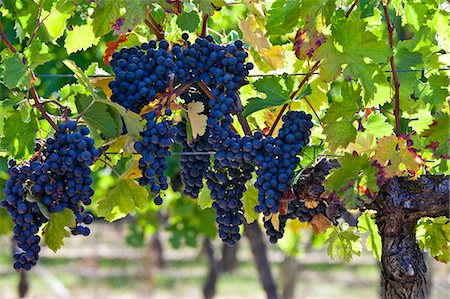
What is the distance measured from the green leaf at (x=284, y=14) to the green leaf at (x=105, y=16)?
577 mm

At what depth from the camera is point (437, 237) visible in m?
3.26

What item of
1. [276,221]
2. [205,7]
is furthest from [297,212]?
[205,7]

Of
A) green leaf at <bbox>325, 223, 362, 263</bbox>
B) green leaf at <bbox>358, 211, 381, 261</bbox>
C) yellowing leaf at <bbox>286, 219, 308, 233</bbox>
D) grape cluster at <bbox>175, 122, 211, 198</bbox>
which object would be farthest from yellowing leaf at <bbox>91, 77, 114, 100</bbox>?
yellowing leaf at <bbox>286, 219, 308, 233</bbox>

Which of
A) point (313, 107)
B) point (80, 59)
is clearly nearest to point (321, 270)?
point (80, 59)

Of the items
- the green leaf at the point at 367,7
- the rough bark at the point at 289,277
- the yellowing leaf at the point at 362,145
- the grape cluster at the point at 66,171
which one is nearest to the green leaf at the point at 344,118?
the yellowing leaf at the point at 362,145

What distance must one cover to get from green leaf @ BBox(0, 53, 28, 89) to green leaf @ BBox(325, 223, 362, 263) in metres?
1.32

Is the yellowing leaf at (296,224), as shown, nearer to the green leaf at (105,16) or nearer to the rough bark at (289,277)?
the green leaf at (105,16)

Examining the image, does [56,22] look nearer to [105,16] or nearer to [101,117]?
[105,16]

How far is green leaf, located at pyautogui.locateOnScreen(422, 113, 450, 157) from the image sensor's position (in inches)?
111

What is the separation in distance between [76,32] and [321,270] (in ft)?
52.7

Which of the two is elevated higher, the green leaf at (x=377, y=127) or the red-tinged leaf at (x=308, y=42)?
the red-tinged leaf at (x=308, y=42)

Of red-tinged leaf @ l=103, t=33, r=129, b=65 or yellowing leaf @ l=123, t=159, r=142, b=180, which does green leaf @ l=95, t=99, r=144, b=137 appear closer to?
yellowing leaf @ l=123, t=159, r=142, b=180

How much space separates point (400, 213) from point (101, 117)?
1148 mm

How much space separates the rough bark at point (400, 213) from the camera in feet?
9.32
